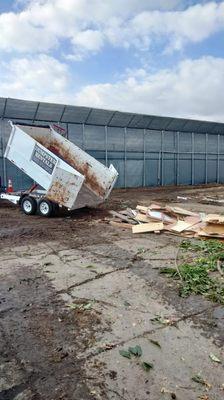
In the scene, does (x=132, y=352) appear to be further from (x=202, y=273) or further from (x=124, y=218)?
(x=124, y=218)

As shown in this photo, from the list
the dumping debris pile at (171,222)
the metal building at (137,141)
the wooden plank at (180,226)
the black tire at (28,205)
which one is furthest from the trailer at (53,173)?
the metal building at (137,141)

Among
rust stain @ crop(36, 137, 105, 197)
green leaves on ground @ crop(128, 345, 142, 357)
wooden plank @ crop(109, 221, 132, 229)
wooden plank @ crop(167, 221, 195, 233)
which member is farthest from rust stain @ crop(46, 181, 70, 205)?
green leaves on ground @ crop(128, 345, 142, 357)

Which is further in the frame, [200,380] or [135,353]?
[135,353]

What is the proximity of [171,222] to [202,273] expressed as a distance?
13.2 feet

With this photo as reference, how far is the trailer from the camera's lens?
418 inches

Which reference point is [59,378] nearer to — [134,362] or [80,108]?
[134,362]

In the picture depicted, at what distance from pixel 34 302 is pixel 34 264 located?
1719 mm

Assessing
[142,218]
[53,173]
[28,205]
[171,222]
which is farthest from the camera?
[28,205]

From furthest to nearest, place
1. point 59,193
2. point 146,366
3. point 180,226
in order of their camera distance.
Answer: point 59,193, point 180,226, point 146,366

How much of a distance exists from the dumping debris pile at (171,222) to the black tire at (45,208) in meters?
1.88

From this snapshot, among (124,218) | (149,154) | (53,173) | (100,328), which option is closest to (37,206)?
(53,173)

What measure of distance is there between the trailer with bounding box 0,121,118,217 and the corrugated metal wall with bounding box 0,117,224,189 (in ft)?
17.7

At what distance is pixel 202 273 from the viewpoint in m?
6.07

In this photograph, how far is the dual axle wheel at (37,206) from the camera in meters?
11.2
